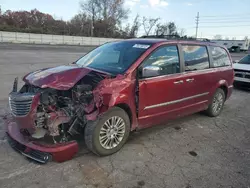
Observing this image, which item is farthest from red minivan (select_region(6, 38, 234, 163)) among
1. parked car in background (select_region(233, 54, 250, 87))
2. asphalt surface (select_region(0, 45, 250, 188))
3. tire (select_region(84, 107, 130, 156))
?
parked car in background (select_region(233, 54, 250, 87))

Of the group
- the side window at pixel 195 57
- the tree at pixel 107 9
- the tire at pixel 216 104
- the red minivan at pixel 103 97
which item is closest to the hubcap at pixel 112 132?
the red minivan at pixel 103 97

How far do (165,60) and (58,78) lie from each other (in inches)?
77.3

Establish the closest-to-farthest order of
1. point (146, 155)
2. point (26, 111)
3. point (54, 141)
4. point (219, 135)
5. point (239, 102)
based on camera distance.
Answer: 1. point (26, 111)
2. point (54, 141)
3. point (146, 155)
4. point (219, 135)
5. point (239, 102)

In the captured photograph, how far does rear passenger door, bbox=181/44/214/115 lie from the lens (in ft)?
14.9

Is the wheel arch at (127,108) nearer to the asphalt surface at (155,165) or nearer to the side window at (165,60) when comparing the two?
the asphalt surface at (155,165)

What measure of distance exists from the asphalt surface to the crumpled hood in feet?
3.71

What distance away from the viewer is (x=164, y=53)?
13.6 feet

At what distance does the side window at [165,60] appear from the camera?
12.9 feet

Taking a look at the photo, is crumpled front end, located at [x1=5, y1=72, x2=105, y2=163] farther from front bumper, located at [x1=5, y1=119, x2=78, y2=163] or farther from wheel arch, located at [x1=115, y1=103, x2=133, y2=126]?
wheel arch, located at [x1=115, y1=103, x2=133, y2=126]

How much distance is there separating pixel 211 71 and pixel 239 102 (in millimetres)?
2985

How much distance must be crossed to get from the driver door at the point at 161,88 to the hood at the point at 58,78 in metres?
1.03

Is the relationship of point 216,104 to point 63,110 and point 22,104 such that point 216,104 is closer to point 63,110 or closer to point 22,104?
point 63,110

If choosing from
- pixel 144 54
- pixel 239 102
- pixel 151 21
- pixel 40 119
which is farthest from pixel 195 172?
pixel 151 21

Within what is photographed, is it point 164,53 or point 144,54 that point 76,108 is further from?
point 164,53
